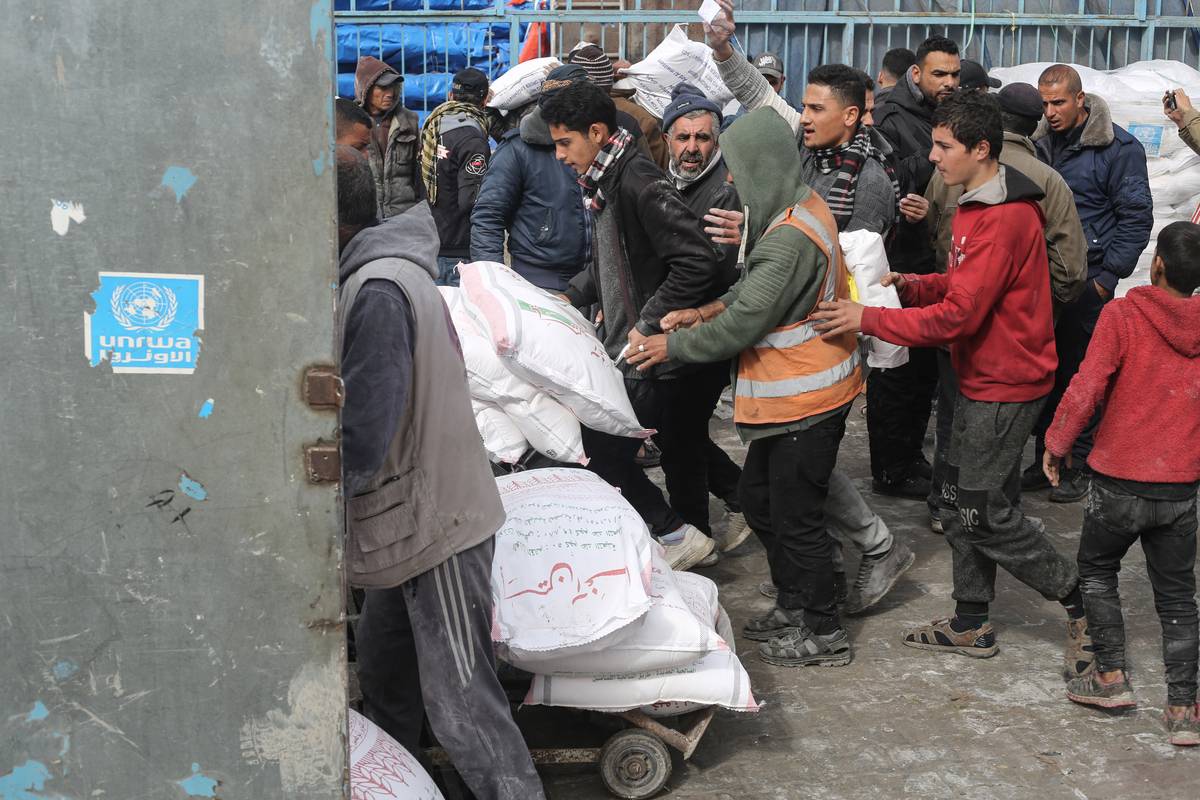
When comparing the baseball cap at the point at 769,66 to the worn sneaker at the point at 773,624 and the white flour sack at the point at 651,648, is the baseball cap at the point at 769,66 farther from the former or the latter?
the white flour sack at the point at 651,648

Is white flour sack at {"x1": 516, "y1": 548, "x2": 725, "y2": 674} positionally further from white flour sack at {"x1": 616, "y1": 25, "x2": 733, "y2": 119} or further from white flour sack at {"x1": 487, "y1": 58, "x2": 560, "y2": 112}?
white flour sack at {"x1": 616, "y1": 25, "x2": 733, "y2": 119}

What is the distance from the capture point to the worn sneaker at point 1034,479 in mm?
6316

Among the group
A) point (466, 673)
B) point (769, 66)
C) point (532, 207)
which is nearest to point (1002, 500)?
point (466, 673)

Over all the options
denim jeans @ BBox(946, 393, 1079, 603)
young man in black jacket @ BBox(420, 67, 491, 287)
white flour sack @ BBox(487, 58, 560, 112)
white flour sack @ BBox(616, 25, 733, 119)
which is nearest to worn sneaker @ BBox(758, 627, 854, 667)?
denim jeans @ BBox(946, 393, 1079, 603)

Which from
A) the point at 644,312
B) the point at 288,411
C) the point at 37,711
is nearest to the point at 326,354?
the point at 288,411

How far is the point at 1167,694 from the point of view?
4.10 meters

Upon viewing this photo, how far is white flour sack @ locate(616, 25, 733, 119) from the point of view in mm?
7312

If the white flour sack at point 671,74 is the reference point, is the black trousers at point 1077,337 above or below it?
below

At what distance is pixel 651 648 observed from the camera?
3512mm

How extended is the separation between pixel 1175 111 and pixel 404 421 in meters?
4.78

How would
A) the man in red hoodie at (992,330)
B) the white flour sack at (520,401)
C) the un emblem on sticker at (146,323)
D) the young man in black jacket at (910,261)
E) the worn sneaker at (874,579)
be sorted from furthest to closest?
the young man in black jacket at (910,261) → the worn sneaker at (874,579) → the white flour sack at (520,401) → the man in red hoodie at (992,330) → the un emblem on sticker at (146,323)

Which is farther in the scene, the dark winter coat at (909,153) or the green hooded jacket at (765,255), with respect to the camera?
the dark winter coat at (909,153)

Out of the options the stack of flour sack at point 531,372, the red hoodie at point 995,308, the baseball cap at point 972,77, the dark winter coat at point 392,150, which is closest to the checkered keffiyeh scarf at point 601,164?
the stack of flour sack at point 531,372

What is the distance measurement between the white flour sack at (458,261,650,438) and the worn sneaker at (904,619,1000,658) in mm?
1225
